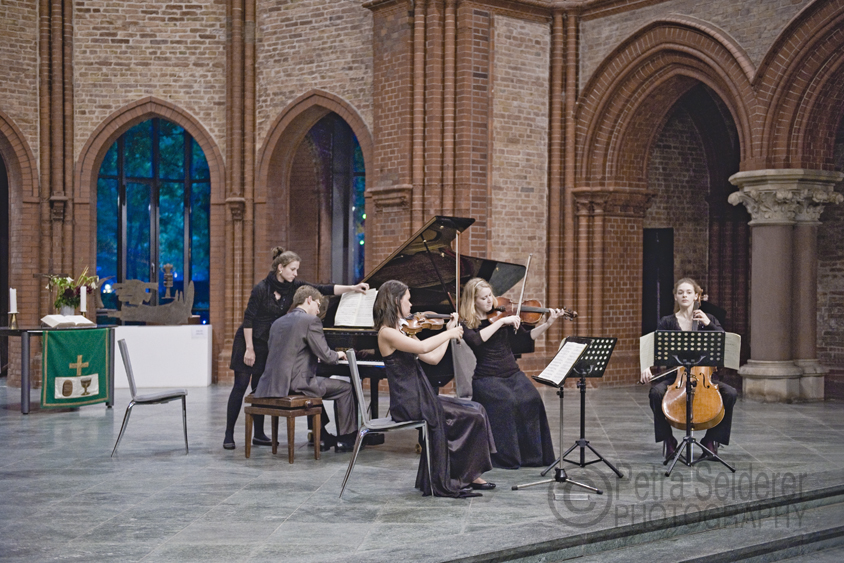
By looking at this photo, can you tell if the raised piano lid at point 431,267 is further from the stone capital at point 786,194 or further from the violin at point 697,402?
the stone capital at point 786,194

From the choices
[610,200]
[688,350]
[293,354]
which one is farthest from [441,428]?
[610,200]

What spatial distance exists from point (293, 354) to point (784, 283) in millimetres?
6163

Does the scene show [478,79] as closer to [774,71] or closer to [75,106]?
[774,71]

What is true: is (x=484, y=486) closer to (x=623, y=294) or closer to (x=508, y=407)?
(x=508, y=407)

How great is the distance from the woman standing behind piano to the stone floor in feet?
1.70

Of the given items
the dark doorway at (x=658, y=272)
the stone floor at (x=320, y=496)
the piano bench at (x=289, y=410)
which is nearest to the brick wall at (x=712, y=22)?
the dark doorway at (x=658, y=272)

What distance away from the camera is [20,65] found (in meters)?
13.9

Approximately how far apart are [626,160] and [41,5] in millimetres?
8210

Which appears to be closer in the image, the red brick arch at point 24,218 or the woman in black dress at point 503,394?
the woman in black dress at point 503,394

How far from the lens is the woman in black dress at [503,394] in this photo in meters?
7.37

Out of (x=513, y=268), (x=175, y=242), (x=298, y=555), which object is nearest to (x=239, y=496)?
(x=298, y=555)

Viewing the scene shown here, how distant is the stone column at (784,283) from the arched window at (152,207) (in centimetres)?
882

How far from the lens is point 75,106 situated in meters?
14.2

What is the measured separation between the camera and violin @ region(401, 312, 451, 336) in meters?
7.50
